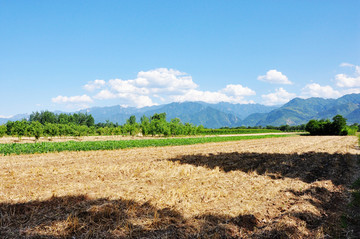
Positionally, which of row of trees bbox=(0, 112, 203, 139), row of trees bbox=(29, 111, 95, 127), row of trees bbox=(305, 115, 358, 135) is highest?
row of trees bbox=(29, 111, 95, 127)

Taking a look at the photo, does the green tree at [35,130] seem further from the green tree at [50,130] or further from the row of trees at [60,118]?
the row of trees at [60,118]

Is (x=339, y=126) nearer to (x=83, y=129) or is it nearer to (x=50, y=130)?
(x=83, y=129)

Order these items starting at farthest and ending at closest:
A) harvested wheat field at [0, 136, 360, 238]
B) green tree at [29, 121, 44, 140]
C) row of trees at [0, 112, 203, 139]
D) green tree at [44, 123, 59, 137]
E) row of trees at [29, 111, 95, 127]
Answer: row of trees at [29, 111, 95, 127], green tree at [44, 123, 59, 137], row of trees at [0, 112, 203, 139], green tree at [29, 121, 44, 140], harvested wheat field at [0, 136, 360, 238]

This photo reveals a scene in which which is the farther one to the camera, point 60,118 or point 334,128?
point 60,118

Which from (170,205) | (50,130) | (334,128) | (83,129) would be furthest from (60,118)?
(170,205)

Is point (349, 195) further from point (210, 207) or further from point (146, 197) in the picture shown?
point (146, 197)

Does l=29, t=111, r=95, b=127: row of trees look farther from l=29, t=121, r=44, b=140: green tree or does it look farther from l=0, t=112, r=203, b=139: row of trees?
l=29, t=121, r=44, b=140: green tree

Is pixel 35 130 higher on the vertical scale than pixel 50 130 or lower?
higher

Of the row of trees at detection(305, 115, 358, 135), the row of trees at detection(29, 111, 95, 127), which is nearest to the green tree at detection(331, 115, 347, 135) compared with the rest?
the row of trees at detection(305, 115, 358, 135)

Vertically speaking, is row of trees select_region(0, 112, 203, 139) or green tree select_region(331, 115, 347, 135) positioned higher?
row of trees select_region(0, 112, 203, 139)

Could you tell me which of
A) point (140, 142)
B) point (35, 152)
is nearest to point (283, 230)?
point (35, 152)

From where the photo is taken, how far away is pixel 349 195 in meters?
9.30

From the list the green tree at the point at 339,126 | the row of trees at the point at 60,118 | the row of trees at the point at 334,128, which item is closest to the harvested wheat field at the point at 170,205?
the green tree at the point at 339,126

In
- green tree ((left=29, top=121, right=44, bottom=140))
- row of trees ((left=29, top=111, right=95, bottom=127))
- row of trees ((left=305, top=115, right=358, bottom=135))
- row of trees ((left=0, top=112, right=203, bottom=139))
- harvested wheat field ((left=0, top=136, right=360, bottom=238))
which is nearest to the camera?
harvested wheat field ((left=0, top=136, right=360, bottom=238))
